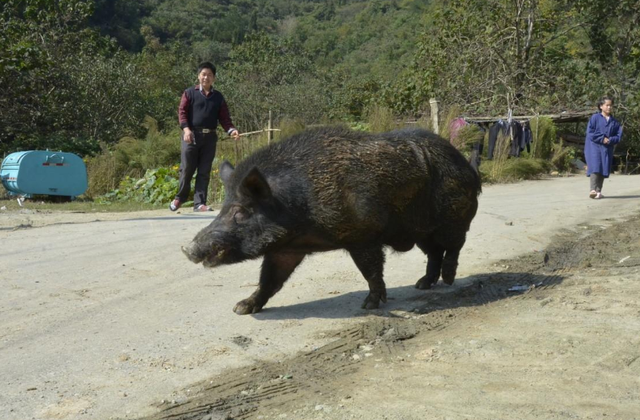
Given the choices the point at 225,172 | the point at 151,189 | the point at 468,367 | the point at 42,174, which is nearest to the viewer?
the point at 468,367

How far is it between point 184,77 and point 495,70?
22515mm

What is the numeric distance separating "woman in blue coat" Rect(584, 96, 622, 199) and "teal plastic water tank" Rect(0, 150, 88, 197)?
1036 centimetres

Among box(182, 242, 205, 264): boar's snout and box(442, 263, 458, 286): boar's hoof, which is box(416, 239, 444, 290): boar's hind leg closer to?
box(442, 263, 458, 286): boar's hoof

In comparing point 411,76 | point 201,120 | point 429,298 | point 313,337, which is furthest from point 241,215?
point 411,76

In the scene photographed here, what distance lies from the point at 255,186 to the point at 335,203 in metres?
0.61

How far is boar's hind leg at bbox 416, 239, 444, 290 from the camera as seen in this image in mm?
6863

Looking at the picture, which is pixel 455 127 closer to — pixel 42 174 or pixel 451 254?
pixel 42 174

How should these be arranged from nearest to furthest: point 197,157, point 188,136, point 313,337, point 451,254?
point 313,337, point 451,254, point 188,136, point 197,157

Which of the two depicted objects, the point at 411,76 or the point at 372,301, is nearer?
the point at 372,301

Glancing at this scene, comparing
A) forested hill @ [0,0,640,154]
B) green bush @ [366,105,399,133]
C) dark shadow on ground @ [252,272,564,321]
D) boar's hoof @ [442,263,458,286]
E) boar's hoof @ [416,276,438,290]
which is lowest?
dark shadow on ground @ [252,272,564,321]

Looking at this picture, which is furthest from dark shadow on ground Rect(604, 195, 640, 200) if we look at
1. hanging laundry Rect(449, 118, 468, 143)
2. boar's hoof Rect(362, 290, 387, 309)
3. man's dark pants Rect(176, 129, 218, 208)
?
boar's hoof Rect(362, 290, 387, 309)

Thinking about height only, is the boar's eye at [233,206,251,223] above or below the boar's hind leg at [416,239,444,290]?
above

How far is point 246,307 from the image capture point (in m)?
5.99

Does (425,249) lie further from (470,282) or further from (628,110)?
(628,110)
